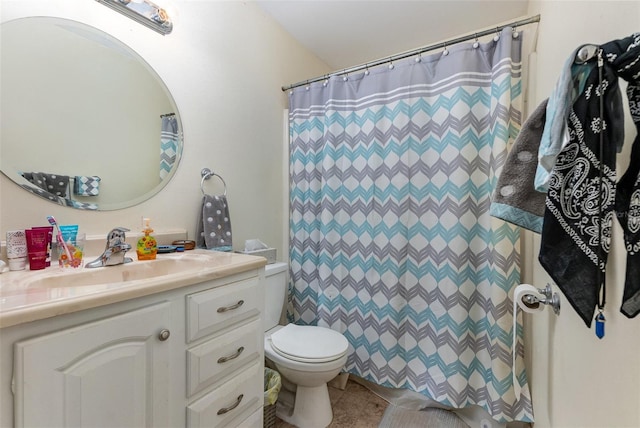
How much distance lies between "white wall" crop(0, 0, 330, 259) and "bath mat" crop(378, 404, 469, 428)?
1172 mm

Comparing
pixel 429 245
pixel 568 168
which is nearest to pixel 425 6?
pixel 429 245

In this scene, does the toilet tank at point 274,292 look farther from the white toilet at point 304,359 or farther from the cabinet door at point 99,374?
the cabinet door at point 99,374

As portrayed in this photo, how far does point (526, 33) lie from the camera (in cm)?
142

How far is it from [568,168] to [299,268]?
1642 mm

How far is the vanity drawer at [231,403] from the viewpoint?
0.89m

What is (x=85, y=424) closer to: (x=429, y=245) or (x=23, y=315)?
(x=23, y=315)

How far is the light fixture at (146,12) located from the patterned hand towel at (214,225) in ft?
2.68

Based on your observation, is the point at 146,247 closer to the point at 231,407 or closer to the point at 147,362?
the point at 147,362

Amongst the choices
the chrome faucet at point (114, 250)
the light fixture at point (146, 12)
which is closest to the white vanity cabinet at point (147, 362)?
the chrome faucet at point (114, 250)

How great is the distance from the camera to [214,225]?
1468 millimetres

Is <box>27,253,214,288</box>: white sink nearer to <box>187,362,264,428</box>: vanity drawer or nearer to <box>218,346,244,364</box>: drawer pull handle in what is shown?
<box>218,346,244,364</box>: drawer pull handle

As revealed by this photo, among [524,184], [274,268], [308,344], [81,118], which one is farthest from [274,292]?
[524,184]

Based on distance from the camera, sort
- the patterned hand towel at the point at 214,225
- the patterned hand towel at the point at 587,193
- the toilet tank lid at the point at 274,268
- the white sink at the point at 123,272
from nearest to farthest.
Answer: the patterned hand towel at the point at 587,193 < the white sink at the point at 123,272 < the patterned hand towel at the point at 214,225 < the toilet tank lid at the point at 274,268

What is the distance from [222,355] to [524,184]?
107 cm
